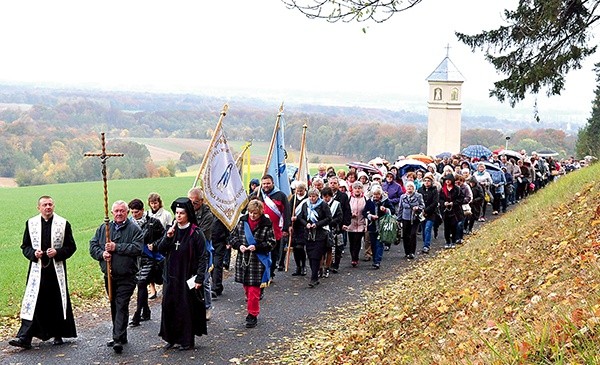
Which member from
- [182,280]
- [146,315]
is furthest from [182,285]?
[146,315]

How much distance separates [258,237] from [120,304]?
2132 mm

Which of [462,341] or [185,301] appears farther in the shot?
[185,301]

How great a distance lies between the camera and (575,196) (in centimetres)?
1473

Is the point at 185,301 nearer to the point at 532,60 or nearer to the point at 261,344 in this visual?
the point at 261,344

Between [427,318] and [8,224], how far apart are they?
91.5ft

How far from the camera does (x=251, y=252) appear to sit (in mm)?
11602

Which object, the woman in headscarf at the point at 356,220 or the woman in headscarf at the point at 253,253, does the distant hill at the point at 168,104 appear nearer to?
the woman in headscarf at the point at 356,220

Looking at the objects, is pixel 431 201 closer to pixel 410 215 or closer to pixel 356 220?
pixel 410 215

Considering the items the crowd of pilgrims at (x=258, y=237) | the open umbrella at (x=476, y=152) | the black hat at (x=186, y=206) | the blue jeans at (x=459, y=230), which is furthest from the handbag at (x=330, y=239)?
the open umbrella at (x=476, y=152)

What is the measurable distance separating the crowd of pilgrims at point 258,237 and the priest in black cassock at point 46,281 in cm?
4

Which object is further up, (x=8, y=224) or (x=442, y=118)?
(x=442, y=118)

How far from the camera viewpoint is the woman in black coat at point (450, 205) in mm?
18700

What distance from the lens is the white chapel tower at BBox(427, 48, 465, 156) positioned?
5569cm

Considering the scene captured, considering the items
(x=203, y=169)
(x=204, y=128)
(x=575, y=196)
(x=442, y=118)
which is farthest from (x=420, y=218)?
(x=204, y=128)
